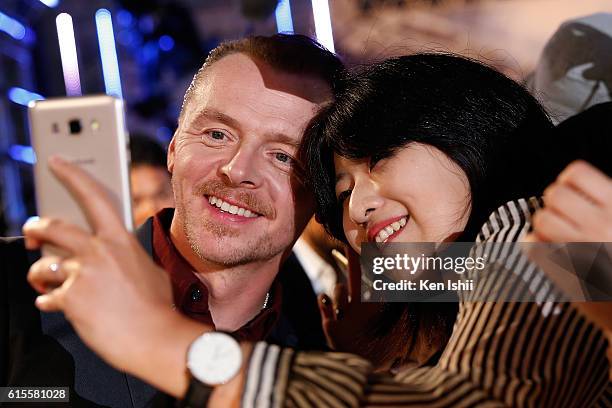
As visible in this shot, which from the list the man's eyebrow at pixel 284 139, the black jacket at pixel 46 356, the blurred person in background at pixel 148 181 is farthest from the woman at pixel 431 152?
the blurred person in background at pixel 148 181

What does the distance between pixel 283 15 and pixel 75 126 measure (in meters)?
2.94

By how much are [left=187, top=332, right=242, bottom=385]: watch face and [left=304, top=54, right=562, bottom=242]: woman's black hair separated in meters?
0.60

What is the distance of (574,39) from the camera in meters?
2.00

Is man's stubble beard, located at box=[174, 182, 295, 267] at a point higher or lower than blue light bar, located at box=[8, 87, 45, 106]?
higher

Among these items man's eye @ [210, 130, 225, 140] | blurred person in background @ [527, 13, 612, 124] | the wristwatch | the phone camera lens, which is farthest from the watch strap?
blurred person in background @ [527, 13, 612, 124]

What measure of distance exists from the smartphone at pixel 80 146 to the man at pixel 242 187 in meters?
0.65

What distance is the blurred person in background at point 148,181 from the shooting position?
2939 mm

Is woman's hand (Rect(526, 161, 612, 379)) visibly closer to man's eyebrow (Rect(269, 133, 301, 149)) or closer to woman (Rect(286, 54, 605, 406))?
woman (Rect(286, 54, 605, 406))

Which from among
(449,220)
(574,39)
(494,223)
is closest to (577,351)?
(494,223)

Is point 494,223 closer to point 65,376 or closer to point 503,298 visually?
point 503,298

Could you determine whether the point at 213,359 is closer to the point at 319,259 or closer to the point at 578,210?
the point at 578,210

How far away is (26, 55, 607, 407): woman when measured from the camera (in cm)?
76

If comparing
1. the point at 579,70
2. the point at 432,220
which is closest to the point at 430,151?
the point at 432,220

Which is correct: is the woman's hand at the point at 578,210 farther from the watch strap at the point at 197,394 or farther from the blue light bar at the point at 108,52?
the blue light bar at the point at 108,52
